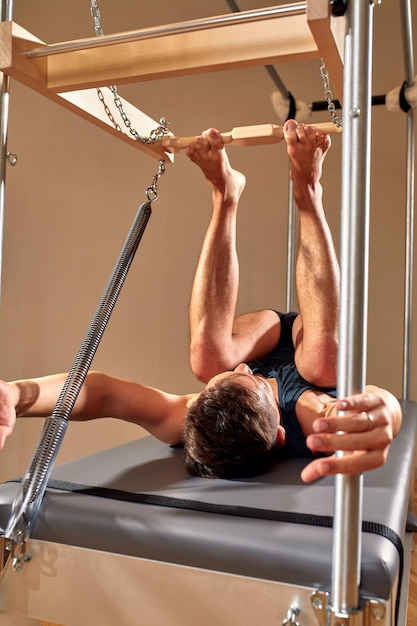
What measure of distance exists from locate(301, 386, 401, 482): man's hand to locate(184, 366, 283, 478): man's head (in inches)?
23.1

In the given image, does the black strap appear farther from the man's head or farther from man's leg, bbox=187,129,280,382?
man's leg, bbox=187,129,280,382

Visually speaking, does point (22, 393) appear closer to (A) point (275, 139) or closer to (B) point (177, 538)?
(B) point (177, 538)

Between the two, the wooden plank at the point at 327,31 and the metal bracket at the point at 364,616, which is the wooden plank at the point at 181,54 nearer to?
the wooden plank at the point at 327,31

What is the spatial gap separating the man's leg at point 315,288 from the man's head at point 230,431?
0.26 m

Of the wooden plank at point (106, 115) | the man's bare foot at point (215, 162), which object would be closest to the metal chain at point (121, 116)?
the wooden plank at point (106, 115)

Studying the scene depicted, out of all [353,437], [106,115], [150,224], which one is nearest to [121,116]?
[106,115]

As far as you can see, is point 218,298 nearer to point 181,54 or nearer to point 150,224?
point 181,54

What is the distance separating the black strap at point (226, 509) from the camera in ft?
3.02

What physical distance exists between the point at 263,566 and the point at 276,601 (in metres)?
0.05

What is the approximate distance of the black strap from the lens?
0.92 m

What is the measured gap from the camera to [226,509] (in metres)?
1.03

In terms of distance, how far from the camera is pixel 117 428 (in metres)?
3.63

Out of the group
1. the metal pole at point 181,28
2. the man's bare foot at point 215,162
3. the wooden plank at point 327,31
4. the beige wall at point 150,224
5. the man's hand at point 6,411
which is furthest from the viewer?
the beige wall at point 150,224

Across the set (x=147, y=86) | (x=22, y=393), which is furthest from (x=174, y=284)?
(x=22, y=393)
